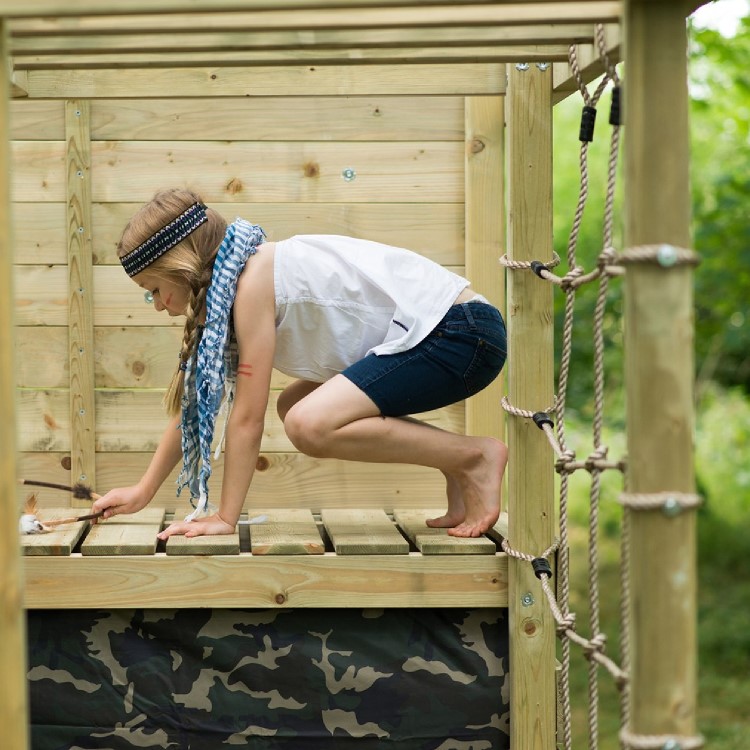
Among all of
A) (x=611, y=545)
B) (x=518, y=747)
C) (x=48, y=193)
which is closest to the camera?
(x=518, y=747)

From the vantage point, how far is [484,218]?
3.64m

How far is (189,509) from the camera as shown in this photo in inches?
144

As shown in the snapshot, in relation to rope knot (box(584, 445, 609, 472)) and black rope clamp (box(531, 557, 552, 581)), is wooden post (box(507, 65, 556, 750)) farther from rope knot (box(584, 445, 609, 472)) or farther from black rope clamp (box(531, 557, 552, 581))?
rope knot (box(584, 445, 609, 472))

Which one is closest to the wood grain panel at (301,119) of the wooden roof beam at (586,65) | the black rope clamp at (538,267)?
the wooden roof beam at (586,65)

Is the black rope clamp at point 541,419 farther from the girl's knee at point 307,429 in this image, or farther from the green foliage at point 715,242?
the green foliage at point 715,242

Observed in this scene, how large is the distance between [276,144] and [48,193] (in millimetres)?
768

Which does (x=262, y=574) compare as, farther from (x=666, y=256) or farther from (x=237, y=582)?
(x=666, y=256)

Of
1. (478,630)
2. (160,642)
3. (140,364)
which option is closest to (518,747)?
(478,630)

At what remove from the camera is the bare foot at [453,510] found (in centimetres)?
316

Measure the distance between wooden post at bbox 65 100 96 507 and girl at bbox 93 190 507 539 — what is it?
0.60 metres

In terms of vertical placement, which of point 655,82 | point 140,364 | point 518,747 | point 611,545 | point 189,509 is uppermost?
point 655,82

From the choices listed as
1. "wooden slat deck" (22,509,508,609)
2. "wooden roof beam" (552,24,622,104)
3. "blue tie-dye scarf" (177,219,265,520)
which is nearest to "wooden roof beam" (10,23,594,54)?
"wooden roof beam" (552,24,622,104)

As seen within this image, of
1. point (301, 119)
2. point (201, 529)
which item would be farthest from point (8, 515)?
point (301, 119)

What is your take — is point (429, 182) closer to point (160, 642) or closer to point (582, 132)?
point (582, 132)
